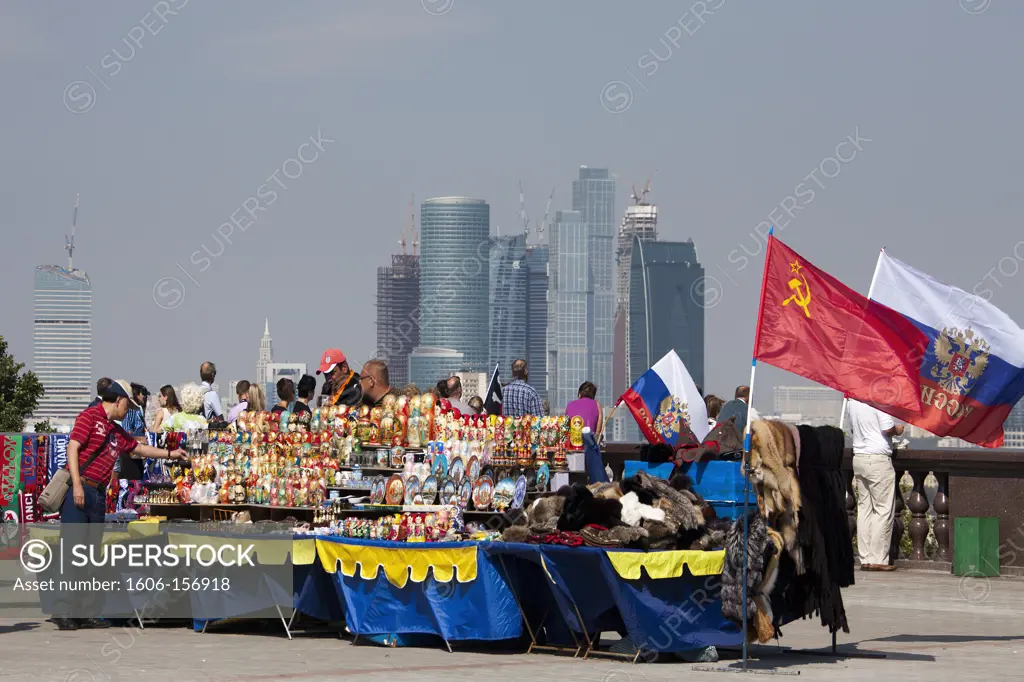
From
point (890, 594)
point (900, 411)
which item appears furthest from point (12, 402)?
point (900, 411)

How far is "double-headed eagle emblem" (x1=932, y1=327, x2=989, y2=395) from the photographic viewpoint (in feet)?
38.9

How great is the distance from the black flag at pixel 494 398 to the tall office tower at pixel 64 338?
92155 mm

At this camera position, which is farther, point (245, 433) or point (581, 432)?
point (245, 433)

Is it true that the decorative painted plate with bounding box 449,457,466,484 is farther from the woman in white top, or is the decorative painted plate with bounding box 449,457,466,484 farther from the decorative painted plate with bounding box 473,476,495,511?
the woman in white top

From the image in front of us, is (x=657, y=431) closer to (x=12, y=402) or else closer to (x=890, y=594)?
(x=890, y=594)

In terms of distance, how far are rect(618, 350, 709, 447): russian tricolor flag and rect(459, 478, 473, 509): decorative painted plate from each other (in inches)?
128

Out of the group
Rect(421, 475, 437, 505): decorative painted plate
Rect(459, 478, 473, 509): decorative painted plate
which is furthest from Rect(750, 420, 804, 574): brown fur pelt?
Rect(421, 475, 437, 505): decorative painted plate

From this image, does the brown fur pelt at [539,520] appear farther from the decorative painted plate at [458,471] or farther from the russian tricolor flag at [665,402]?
the russian tricolor flag at [665,402]

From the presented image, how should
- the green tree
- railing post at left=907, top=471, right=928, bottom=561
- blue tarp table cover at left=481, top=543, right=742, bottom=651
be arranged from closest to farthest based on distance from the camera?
blue tarp table cover at left=481, top=543, right=742, bottom=651, railing post at left=907, top=471, right=928, bottom=561, the green tree

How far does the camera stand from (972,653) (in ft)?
37.7

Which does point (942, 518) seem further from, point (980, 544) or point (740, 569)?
point (740, 569)

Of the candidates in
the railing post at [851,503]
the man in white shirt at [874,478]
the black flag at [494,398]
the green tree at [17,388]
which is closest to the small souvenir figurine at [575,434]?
the black flag at [494,398]

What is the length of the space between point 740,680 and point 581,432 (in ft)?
10.3

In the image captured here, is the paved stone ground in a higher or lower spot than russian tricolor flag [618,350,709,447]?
lower
